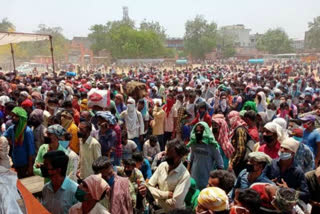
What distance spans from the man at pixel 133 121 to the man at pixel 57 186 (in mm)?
3349

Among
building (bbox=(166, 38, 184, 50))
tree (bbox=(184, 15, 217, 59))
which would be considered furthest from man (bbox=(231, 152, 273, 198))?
building (bbox=(166, 38, 184, 50))

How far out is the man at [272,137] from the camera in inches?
149

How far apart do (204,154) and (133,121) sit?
247 cm

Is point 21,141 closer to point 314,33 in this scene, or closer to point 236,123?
point 236,123

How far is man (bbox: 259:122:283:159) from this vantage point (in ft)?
12.5

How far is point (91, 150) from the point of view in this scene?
3764 mm

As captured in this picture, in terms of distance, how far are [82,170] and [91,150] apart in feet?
0.98

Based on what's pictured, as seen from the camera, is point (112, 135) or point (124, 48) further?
point (124, 48)

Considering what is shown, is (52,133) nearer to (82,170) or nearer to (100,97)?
(82,170)

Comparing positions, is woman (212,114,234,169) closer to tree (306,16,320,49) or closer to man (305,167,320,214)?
man (305,167,320,214)

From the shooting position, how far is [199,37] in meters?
75.4

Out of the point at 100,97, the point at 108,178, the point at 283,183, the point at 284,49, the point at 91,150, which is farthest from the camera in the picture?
the point at 284,49

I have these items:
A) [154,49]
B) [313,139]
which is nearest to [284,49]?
[154,49]

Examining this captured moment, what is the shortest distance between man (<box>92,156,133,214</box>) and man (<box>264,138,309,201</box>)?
4.94 feet
